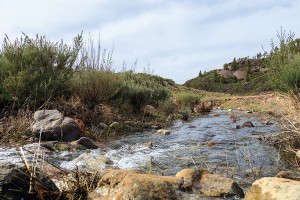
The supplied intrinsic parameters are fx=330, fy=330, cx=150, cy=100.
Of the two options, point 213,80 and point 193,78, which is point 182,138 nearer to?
point 213,80

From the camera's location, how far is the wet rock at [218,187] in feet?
11.0

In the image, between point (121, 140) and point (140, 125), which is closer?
point (121, 140)

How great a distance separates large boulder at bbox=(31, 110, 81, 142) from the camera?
647cm

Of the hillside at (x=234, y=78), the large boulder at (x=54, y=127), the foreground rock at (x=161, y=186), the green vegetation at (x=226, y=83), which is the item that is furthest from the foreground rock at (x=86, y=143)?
the hillside at (x=234, y=78)

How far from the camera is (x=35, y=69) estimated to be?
8.43m

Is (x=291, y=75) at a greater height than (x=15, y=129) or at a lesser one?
greater

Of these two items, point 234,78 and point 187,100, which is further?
point 234,78

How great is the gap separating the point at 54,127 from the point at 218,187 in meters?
4.04

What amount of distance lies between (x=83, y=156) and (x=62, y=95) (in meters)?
4.24

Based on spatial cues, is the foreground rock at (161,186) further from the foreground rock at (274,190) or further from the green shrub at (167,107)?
the green shrub at (167,107)

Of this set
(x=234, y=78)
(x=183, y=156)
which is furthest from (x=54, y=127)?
(x=234, y=78)

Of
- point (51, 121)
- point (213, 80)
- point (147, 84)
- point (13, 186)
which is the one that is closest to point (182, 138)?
point (51, 121)

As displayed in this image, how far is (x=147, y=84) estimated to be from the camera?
13.7 metres

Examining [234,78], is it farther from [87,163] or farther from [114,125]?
[87,163]
